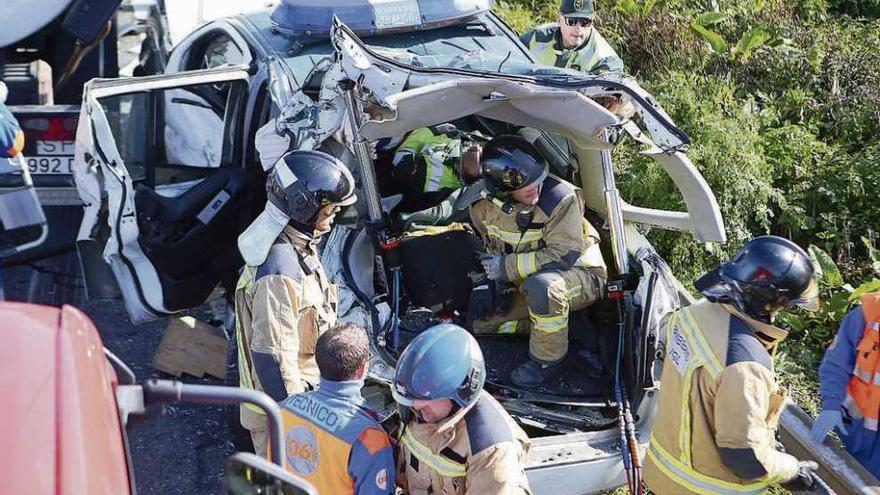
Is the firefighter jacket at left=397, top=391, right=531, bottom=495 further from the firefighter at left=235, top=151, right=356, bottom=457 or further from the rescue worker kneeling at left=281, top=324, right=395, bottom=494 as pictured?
the firefighter at left=235, top=151, right=356, bottom=457

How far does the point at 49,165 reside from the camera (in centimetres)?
620

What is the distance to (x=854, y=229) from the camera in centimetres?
761

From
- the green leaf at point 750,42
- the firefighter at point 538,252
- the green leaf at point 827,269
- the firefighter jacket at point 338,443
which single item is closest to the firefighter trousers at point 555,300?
the firefighter at point 538,252

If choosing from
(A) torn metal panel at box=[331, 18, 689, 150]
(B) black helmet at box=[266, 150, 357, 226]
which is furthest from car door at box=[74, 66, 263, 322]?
(B) black helmet at box=[266, 150, 357, 226]

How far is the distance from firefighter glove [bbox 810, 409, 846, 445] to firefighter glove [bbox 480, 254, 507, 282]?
1750 mm

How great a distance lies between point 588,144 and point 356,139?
1121mm

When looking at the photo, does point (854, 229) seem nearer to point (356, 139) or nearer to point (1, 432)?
point (356, 139)

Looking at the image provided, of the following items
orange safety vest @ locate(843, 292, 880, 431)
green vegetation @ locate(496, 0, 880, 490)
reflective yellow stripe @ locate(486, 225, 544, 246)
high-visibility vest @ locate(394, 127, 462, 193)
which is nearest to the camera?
orange safety vest @ locate(843, 292, 880, 431)

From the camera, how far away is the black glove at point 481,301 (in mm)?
5648

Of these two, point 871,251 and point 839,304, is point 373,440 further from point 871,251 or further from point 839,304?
point 871,251

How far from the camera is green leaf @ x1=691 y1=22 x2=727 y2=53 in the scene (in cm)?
955

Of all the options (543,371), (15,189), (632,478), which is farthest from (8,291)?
(632,478)

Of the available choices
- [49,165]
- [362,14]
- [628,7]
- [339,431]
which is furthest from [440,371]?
[628,7]

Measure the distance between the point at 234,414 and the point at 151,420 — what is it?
120 cm
